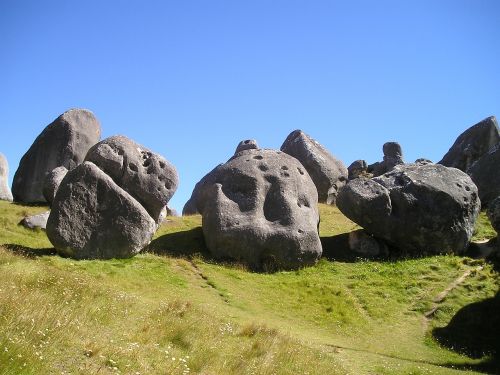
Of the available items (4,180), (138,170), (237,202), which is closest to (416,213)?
(237,202)

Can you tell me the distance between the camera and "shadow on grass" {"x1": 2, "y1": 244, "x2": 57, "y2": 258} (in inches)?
888

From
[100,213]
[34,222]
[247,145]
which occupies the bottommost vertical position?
[34,222]

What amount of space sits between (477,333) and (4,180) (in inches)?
1546

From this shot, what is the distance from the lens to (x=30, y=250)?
23750 mm

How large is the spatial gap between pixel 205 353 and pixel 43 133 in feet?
98.1

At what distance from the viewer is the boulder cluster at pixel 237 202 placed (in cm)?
2434

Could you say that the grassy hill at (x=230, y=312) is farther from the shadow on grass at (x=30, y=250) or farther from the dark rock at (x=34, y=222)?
the dark rock at (x=34, y=222)

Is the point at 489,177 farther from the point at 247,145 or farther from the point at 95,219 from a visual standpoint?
the point at 95,219

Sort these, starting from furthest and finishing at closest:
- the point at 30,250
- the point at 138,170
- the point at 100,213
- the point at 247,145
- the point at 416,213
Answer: the point at 247,145, the point at 416,213, the point at 138,170, the point at 100,213, the point at 30,250

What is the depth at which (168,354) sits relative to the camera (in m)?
10.8

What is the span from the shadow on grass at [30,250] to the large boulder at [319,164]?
24631 millimetres

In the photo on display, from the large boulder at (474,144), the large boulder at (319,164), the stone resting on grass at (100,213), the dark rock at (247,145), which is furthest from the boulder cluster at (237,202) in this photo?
the dark rock at (247,145)

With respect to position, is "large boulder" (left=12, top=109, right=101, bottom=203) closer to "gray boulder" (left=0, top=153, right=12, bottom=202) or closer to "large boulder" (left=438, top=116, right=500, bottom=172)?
"gray boulder" (left=0, top=153, right=12, bottom=202)

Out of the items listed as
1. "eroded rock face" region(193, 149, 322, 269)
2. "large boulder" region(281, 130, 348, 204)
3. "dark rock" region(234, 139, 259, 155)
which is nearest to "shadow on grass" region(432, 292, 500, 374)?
"eroded rock face" region(193, 149, 322, 269)
